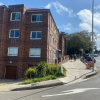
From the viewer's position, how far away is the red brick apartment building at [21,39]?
18.9 meters

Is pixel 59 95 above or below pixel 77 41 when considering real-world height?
below

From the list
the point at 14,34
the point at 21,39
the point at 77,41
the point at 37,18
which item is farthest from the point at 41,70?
the point at 77,41

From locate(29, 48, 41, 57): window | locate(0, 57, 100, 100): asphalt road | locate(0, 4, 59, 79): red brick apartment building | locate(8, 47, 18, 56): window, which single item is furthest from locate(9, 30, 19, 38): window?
locate(0, 57, 100, 100): asphalt road

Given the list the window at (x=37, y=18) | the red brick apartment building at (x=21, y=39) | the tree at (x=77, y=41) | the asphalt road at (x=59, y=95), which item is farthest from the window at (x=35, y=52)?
the tree at (x=77, y=41)

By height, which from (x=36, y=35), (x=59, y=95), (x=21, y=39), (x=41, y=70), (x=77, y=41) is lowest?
(x=59, y=95)

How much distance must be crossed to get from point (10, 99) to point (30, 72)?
25.5 feet

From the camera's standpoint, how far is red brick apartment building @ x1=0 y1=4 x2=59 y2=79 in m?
18.9

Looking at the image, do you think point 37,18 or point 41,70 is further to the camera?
point 37,18

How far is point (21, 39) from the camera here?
18.9 metres

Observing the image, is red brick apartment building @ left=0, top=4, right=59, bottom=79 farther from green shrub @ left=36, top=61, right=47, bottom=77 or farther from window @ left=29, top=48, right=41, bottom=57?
green shrub @ left=36, top=61, right=47, bottom=77

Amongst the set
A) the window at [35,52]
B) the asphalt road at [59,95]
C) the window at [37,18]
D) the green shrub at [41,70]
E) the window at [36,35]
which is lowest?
the asphalt road at [59,95]

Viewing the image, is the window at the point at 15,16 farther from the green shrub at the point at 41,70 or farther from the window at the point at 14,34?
the green shrub at the point at 41,70

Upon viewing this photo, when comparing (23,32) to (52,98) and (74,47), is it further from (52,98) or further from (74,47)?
(74,47)

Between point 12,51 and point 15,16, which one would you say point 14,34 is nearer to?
point 12,51
